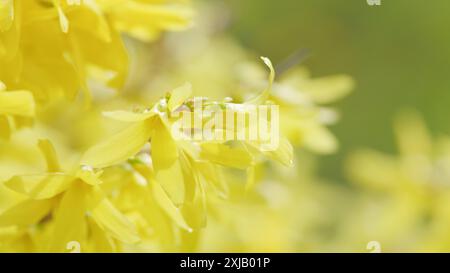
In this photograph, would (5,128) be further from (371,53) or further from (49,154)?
(371,53)

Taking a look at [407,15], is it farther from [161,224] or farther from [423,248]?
[161,224]

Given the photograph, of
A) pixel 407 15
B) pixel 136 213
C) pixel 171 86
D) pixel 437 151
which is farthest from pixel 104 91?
pixel 407 15

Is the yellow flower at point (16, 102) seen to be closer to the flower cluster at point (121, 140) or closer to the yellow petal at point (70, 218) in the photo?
the flower cluster at point (121, 140)

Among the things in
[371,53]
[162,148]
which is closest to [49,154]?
[162,148]

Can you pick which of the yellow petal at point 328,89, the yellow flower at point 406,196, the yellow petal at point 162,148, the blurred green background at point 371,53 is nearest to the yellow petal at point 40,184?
the yellow petal at point 162,148

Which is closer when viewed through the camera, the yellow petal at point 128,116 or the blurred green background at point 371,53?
the yellow petal at point 128,116
